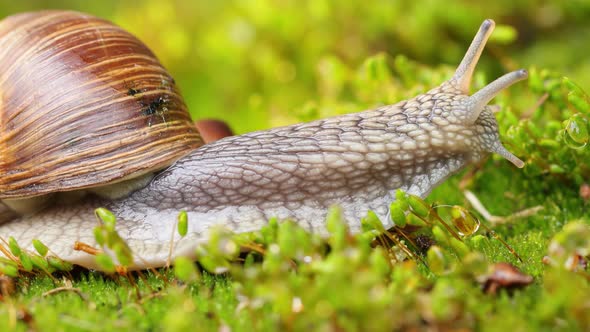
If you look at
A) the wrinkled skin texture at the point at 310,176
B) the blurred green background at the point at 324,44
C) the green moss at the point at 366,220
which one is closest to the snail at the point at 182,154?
the wrinkled skin texture at the point at 310,176

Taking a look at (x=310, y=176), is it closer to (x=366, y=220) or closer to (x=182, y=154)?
(x=366, y=220)

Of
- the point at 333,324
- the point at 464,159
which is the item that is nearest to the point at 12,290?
the point at 333,324

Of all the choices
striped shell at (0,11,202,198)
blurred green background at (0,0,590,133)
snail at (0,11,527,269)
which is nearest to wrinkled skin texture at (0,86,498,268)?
snail at (0,11,527,269)

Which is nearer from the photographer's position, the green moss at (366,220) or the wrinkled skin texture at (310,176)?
the green moss at (366,220)

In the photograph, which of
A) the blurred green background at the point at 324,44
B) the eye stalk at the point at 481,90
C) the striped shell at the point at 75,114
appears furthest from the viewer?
the blurred green background at the point at 324,44

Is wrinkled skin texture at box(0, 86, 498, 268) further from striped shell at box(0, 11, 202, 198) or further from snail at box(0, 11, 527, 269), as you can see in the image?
striped shell at box(0, 11, 202, 198)

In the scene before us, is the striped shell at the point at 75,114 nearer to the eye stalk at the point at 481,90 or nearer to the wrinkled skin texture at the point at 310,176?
the wrinkled skin texture at the point at 310,176

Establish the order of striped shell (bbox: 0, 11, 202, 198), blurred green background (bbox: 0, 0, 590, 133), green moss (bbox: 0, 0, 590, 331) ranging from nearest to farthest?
green moss (bbox: 0, 0, 590, 331) → striped shell (bbox: 0, 11, 202, 198) → blurred green background (bbox: 0, 0, 590, 133)

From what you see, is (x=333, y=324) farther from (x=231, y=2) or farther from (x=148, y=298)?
(x=231, y=2)
